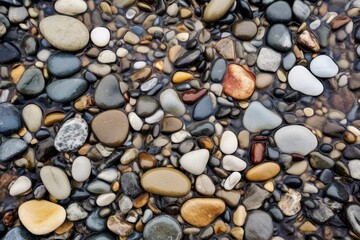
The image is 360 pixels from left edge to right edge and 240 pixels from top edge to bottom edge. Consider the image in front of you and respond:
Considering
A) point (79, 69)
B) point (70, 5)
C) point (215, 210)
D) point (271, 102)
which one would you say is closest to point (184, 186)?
point (215, 210)

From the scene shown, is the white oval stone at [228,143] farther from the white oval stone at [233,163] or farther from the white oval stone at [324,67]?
the white oval stone at [324,67]

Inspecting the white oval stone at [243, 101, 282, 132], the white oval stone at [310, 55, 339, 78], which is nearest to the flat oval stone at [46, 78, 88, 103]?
the white oval stone at [243, 101, 282, 132]

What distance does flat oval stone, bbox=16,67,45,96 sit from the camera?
2.01 m

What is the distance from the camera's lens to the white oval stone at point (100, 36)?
205 centimetres

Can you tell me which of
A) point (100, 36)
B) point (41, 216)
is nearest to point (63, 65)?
point (100, 36)

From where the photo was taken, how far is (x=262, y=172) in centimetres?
197

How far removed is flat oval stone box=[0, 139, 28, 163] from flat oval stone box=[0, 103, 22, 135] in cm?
5

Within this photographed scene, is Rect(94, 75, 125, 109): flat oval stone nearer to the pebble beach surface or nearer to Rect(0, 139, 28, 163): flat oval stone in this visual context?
the pebble beach surface

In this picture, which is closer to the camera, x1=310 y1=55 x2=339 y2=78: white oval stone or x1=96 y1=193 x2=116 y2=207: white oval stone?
x1=96 y1=193 x2=116 y2=207: white oval stone

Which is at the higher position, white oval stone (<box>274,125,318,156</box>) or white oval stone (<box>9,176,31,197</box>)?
white oval stone (<box>274,125,318,156</box>)

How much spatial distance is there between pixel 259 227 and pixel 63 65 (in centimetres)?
115

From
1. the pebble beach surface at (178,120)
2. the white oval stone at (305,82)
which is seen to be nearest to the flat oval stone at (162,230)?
the pebble beach surface at (178,120)

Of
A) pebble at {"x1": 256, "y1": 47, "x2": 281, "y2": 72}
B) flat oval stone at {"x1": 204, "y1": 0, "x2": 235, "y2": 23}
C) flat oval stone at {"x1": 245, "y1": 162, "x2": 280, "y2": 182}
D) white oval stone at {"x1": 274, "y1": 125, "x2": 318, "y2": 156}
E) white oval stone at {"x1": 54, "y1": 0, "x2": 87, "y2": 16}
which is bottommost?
flat oval stone at {"x1": 245, "y1": 162, "x2": 280, "y2": 182}

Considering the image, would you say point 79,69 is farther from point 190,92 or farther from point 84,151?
point 190,92
